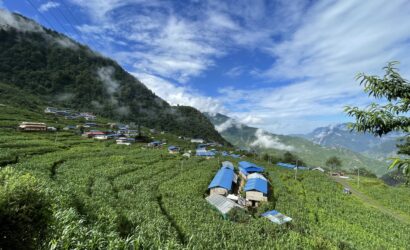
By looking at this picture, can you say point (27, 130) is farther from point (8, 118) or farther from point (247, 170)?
point (247, 170)

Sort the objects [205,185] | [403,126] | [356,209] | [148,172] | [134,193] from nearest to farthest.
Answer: [403,126], [134,193], [356,209], [205,185], [148,172]

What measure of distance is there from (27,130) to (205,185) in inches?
2817

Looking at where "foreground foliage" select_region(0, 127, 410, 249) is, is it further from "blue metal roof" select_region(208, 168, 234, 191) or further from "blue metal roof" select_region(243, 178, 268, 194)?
"blue metal roof" select_region(208, 168, 234, 191)

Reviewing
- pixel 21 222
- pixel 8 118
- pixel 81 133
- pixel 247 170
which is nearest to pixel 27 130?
pixel 8 118

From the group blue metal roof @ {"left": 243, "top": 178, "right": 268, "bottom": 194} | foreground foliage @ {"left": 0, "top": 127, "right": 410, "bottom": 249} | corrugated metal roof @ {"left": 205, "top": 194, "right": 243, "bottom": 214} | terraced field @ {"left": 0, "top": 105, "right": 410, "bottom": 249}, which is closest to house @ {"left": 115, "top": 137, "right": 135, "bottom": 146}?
terraced field @ {"left": 0, "top": 105, "right": 410, "bottom": 249}

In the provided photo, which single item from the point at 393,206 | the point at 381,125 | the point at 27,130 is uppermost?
the point at 381,125

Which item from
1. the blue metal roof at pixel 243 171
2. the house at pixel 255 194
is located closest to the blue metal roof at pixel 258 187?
the house at pixel 255 194

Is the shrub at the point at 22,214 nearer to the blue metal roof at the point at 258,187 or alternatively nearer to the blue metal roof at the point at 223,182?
the blue metal roof at the point at 223,182

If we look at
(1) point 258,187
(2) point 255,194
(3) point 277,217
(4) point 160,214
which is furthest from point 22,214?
(1) point 258,187

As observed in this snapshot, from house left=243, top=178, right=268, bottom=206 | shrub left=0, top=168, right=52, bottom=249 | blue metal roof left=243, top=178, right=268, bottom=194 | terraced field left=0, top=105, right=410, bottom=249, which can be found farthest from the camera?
blue metal roof left=243, top=178, right=268, bottom=194

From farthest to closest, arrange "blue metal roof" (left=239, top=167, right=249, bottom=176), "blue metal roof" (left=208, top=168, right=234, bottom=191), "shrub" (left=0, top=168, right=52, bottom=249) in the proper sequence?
"blue metal roof" (left=239, top=167, right=249, bottom=176) < "blue metal roof" (left=208, top=168, right=234, bottom=191) < "shrub" (left=0, top=168, right=52, bottom=249)

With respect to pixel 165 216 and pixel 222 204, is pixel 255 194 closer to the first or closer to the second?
pixel 222 204

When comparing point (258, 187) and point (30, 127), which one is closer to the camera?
point (258, 187)

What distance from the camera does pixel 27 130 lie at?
87.9 metres
